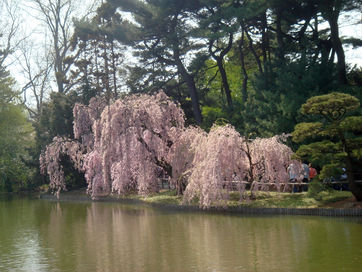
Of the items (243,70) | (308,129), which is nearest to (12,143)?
(243,70)

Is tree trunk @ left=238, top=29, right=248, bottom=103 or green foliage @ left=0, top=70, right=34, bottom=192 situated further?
green foliage @ left=0, top=70, right=34, bottom=192

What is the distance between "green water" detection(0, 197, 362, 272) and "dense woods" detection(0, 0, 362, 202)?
3.42 m

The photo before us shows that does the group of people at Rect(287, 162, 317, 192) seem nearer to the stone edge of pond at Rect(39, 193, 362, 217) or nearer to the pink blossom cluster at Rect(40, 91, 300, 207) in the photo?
the pink blossom cluster at Rect(40, 91, 300, 207)

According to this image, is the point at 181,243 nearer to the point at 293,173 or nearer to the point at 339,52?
the point at 293,173

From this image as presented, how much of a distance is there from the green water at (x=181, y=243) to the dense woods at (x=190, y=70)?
3424 mm

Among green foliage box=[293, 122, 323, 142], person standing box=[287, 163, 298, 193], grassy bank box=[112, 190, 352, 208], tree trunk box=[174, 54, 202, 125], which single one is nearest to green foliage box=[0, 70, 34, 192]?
tree trunk box=[174, 54, 202, 125]

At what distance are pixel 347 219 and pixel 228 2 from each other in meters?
18.0

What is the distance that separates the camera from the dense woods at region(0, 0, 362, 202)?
24.5 metres

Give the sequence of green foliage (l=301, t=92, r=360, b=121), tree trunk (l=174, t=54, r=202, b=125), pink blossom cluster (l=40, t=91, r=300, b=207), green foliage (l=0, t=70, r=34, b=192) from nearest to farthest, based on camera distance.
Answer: green foliage (l=301, t=92, r=360, b=121) → pink blossom cluster (l=40, t=91, r=300, b=207) → tree trunk (l=174, t=54, r=202, b=125) → green foliage (l=0, t=70, r=34, b=192)

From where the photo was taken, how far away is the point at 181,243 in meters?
14.2

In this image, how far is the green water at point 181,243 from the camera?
11.4 meters

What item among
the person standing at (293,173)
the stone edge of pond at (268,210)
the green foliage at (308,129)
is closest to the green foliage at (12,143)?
the stone edge of pond at (268,210)

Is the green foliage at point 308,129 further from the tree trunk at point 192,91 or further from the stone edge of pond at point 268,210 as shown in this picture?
the tree trunk at point 192,91

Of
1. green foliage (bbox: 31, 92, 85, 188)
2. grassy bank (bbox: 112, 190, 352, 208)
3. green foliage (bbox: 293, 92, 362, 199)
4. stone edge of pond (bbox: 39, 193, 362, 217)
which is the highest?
A: green foliage (bbox: 31, 92, 85, 188)
